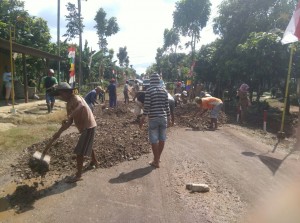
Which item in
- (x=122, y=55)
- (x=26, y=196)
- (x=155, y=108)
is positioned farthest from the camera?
(x=122, y=55)

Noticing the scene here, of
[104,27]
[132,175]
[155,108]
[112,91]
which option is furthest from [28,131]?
[104,27]

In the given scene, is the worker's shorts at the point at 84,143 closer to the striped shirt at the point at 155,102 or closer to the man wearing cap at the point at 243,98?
the striped shirt at the point at 155,102

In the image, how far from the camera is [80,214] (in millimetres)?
4871

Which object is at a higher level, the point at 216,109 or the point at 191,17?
the point at 191,17

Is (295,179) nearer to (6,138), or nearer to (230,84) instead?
(6,138)

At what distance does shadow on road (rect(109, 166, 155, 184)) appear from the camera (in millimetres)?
6273

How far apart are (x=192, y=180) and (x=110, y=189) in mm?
1537

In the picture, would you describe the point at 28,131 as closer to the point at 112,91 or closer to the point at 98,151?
the point at 98,151

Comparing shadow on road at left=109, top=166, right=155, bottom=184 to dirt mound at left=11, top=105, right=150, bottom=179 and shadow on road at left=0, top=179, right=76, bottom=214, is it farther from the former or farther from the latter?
shadow on road at left=0, top=179, right=76, bottom=214

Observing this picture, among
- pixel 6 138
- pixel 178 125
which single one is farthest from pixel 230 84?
pixel 6 138

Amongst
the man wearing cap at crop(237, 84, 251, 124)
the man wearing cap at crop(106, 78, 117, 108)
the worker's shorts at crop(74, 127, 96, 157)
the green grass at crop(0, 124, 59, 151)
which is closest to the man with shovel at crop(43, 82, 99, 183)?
the worker's shorts at crop(74, 127, 96, 157)

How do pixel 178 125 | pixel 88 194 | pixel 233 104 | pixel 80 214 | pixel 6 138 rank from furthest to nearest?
pixel 233 104 → pixel 178 125 → pixel 6 138 → pixel 88 194 → pixel 80 214

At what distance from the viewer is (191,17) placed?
3194cm

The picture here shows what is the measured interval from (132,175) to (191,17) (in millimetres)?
27620
